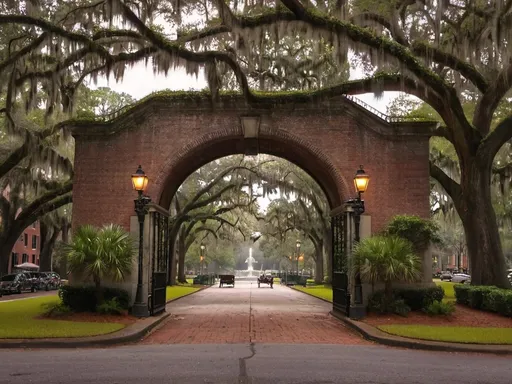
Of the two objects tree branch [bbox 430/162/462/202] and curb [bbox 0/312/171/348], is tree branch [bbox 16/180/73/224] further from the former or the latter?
tree branch [bbox 430/162/462/202]

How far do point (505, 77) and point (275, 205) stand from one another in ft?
102

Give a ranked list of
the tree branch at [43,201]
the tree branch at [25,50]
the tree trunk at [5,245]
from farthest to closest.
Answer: the tree trunk at [5,245] < the tree branch at [43,201] < the tree branch at [25,50]

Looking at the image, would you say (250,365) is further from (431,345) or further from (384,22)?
(384,22)

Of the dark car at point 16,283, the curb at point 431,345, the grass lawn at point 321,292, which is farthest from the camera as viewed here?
the dark car at point 16,283

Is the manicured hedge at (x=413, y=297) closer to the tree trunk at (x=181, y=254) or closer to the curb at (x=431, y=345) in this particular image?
the curb at (x=431, y=345)

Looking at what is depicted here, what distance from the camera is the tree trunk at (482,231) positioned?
18.0 m

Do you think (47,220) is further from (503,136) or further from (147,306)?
(503,136)

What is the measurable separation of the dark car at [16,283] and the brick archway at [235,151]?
17.1 meters

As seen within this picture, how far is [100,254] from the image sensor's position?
1562 cm

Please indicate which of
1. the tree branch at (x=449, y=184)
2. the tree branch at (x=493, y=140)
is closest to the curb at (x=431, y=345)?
the tree branch at (x=493, y=140)

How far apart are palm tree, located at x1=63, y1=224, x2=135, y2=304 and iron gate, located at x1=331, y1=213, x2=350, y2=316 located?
6434mm

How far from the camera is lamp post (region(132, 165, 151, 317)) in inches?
634

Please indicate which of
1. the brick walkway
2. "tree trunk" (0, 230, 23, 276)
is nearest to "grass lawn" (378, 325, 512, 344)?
the brick walkway

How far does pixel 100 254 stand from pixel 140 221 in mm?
1448
